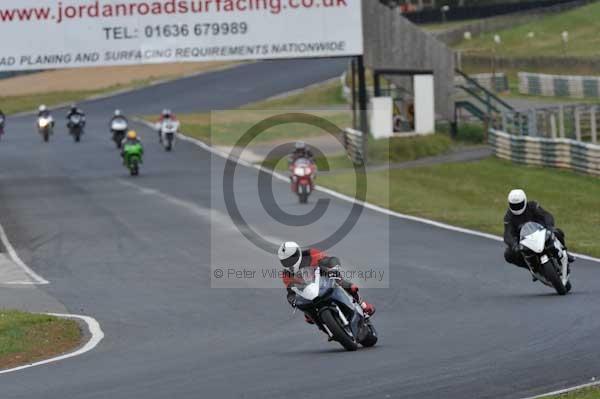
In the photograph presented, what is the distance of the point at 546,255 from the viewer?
1566 cm

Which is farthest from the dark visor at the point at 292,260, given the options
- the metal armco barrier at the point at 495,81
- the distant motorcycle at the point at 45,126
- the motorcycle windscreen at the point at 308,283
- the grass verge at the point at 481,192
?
the metal armco barrier at the point at 495,81

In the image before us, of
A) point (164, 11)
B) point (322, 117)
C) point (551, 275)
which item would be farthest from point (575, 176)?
point (322, 117)

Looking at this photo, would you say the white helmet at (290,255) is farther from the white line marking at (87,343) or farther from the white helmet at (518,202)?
the white helmet at (518,202)

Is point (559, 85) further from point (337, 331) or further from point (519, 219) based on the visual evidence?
point (337, 331)

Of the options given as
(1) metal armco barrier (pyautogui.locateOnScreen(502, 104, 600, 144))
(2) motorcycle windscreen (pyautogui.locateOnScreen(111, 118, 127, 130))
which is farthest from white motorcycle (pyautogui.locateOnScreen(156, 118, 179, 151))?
(1) metal armco barrier (pyautogui.locateOnScreen(502, 104, 600, 144))

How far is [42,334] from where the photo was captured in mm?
15797

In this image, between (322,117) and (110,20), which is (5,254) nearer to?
(110,20)

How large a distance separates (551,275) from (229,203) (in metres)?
16.5

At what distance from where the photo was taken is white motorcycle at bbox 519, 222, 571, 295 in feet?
51.5

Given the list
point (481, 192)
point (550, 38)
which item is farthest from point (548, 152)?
point (550, 38)

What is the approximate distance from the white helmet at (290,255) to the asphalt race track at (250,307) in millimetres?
921

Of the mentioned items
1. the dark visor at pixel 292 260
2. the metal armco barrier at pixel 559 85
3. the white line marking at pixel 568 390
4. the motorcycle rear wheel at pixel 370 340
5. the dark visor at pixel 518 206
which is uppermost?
the metal armco barrier at pixel 559 85

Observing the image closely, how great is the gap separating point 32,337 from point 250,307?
3204 mm

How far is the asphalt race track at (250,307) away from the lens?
11.2 m
